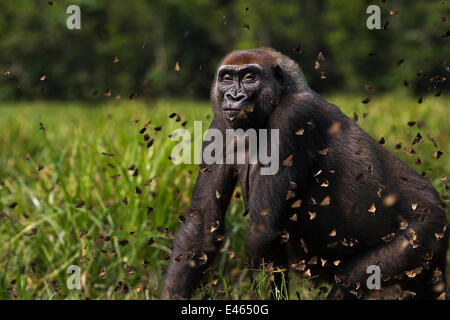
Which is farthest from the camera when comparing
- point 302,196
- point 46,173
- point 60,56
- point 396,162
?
point 60,56

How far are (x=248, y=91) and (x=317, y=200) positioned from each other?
94 centimetres

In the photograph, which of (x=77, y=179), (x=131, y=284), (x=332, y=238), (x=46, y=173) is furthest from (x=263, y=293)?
(x=46, y=173)

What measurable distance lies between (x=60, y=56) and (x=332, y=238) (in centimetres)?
3036

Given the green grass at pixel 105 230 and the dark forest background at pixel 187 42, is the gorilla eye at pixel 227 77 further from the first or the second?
the dark forest background at pixel 187 42

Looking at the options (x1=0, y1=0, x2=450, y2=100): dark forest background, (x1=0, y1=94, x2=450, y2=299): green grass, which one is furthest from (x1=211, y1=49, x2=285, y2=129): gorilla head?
(x1=0, y1=0, x2=450, y2=100): dark forest background

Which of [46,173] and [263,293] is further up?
[46,173]

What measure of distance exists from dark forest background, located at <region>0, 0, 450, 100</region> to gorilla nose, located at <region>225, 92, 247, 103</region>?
25.4 meters

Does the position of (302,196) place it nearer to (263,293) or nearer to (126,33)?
(263,293)

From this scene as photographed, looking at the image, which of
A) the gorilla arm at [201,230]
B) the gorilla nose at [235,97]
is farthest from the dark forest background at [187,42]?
the gorilla nose at [235,97]

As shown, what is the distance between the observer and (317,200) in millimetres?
4016

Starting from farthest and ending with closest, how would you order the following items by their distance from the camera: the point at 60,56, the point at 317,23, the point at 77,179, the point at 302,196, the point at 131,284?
the point at 317,23 → the point at 60,56 → the point at 77,179 → the point at 131,284 → the point at 302,196

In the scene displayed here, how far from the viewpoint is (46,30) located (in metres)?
33.0

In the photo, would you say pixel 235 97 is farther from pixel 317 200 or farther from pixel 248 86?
pixel 317 200

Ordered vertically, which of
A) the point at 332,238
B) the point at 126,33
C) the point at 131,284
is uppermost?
the point at 126,33
